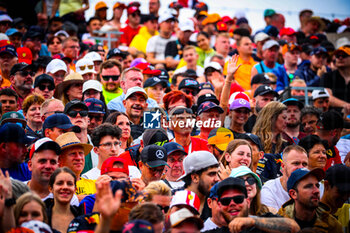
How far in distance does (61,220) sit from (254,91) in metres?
6.20

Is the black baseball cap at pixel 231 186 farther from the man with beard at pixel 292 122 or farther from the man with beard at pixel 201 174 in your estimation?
the man with beard at pixel 292 122


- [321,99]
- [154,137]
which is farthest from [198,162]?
[321,99]

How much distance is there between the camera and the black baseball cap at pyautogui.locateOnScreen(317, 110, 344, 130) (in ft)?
32.7

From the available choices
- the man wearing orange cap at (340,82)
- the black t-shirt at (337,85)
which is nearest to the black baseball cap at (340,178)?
the man wearing orange cap at (340,82)

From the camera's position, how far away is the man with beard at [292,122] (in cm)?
988

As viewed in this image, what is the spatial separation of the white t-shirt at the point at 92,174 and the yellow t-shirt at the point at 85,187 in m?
0.31

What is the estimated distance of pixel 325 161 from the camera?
28.8 ft

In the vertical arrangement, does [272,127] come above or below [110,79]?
below

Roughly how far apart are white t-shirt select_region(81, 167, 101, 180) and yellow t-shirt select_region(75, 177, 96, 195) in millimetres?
313

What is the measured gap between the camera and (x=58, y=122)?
828 centimetres

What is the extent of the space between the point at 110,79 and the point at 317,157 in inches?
163

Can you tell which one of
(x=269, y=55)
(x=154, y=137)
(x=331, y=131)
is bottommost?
(x=154, y=137)

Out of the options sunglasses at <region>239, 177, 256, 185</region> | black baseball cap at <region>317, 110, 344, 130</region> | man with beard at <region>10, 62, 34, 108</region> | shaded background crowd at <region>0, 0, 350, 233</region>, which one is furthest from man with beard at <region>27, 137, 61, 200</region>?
black baseball cap at <region>317, 110, 344, 130</region>

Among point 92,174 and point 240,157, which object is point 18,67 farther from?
point 240,157
